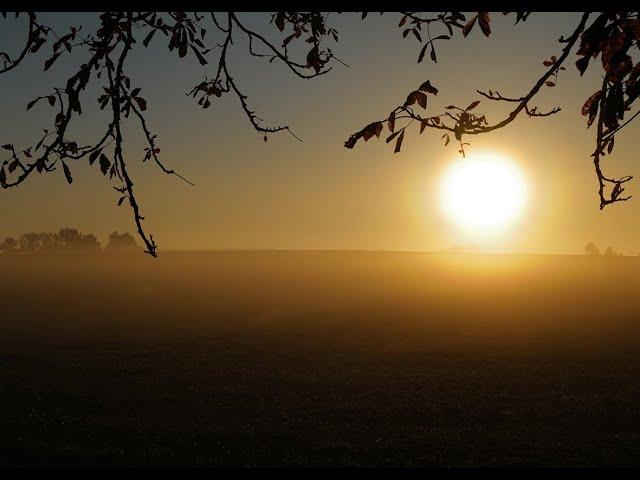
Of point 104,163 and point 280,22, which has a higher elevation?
point 280,22

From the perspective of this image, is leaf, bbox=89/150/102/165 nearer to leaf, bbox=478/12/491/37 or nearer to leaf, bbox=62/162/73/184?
leaf, bbox=62/162/73/184

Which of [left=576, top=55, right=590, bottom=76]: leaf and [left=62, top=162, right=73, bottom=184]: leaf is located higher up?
[left=576, top=55, right=590, bottom=76]: leaf

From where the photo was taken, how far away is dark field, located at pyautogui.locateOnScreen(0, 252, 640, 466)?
115ft

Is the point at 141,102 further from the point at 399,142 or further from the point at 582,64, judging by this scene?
the point at 582,64

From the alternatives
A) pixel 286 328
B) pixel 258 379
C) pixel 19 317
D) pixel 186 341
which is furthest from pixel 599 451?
pixel 19 317

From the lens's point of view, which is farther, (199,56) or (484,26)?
(199,56)

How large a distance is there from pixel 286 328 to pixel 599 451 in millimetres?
67960

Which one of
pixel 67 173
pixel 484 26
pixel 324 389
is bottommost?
pixel 324 389

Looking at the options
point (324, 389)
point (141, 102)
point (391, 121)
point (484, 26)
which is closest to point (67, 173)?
point (141, 102)

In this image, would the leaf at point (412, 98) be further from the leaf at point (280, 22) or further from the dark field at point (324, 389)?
the dark field at point (324, 389)

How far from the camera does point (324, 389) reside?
2037 inches

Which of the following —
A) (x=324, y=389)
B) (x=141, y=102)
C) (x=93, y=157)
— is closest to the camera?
(x=93, y=157)

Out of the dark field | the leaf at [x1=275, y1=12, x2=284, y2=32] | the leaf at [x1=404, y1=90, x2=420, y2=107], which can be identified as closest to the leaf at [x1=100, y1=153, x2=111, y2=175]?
the leaf at [x1=275, y1=12, x2=284, y2=32]
